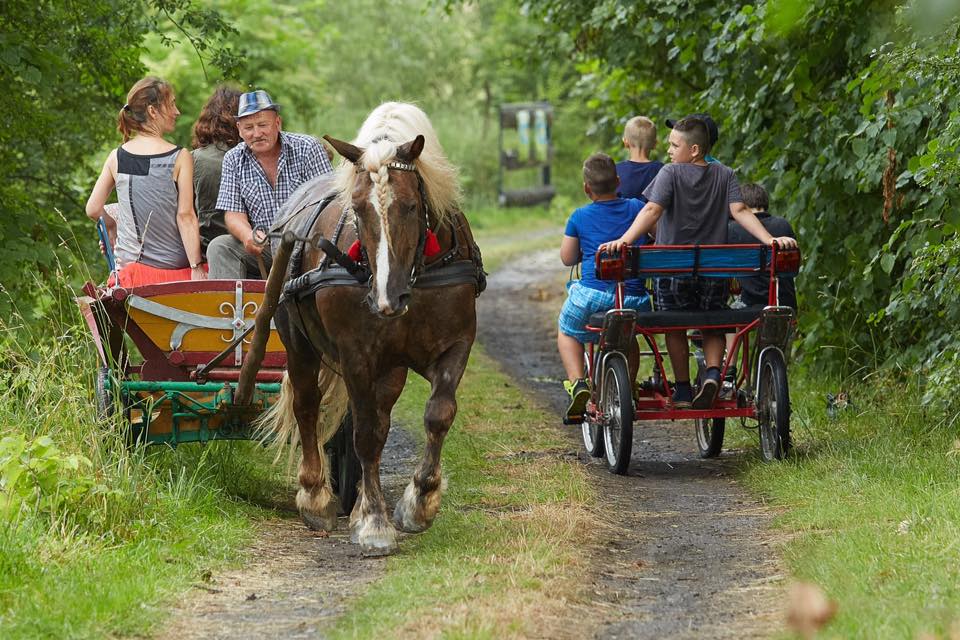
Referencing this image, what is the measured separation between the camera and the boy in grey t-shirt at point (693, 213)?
764cm

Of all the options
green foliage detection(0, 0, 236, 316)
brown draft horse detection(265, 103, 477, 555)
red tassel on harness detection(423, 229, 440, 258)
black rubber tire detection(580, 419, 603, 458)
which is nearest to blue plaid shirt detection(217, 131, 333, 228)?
brown draft horse detection(265, 103, 477, 555)

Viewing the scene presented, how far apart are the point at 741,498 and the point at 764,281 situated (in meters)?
1.98

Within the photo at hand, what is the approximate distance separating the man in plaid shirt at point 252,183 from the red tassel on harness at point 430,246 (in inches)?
57.1

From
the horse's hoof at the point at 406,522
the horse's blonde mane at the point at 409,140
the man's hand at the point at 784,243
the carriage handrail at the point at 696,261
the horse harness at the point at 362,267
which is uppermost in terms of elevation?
the horse's blonde mane at the point at 409,140

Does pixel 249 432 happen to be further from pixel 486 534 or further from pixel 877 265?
pixel 877 265

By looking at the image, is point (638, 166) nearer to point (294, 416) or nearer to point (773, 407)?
point (773, 407)

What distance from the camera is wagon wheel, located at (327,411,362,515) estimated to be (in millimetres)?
6742

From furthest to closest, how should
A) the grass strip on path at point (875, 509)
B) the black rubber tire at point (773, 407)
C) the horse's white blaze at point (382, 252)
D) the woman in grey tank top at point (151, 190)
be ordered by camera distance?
1. the black rubber tire at point (773, 407)
2. the woman in grey tank top at point (151, 190)
3. the horse's white blaze at point (382, 252)
4. the grass strip on path at point (875, 509)

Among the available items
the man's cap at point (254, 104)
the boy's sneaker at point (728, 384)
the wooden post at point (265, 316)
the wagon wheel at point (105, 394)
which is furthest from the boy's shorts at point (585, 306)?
the wagon wheel at point (105, 394)

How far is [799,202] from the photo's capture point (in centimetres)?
920

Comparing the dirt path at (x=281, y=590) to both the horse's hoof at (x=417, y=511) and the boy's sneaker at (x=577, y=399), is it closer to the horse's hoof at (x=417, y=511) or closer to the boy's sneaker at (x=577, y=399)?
the horse's hoof at (x=417, y=511)

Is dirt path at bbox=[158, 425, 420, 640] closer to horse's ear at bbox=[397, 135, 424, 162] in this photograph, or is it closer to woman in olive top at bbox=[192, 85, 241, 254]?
horse's ear at bbox=[397, 135, 424, 162]

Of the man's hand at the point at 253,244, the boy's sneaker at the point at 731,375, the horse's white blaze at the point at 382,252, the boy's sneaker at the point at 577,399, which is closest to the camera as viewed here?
the horse's white blaze at the point at 382,252

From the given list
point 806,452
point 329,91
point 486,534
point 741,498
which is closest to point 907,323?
point 806,452
